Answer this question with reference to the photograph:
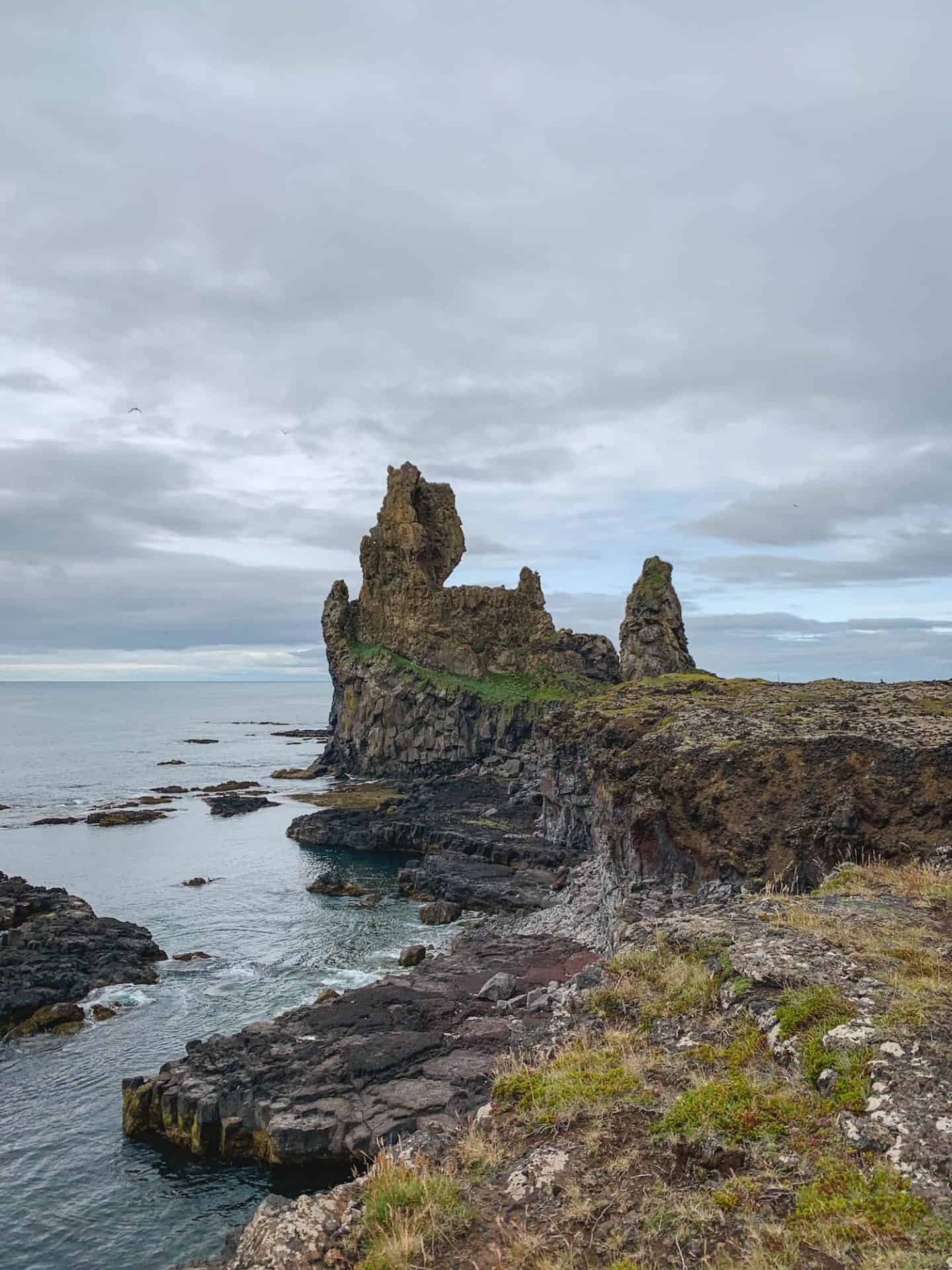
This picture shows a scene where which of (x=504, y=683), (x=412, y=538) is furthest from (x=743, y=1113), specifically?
(x=412, y=538)

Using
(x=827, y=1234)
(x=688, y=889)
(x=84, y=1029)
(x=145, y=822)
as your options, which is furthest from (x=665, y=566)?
(x=827, y=1234)

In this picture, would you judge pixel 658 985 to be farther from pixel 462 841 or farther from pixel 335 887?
pixel 462 841

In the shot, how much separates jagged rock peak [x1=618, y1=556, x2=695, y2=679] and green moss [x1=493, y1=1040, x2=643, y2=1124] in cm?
9055

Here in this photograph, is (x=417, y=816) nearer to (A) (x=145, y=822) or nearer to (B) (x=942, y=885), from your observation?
(A) (x=145, y=822)

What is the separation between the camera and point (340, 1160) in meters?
21.5

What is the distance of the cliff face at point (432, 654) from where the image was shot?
Answer: 387 feet

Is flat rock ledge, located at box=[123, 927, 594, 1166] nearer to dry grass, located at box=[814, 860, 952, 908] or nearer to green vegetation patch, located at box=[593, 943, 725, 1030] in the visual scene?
green vegetation patch, located at box=[593, 943, 725, 1030]

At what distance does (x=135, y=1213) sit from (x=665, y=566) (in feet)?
314

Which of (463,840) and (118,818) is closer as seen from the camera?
(463,840)

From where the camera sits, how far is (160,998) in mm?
36312

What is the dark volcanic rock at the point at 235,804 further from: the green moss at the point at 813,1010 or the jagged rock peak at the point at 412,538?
the green moss at the point at 813,1010

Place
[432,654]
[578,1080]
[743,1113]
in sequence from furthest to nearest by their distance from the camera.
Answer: [432,654] → [578,1080] → [743,1113]

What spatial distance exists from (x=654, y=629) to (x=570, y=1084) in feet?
308

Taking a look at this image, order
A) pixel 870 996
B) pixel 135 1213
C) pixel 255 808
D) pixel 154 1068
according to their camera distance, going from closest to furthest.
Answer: pixel 870 996 → pixel 135 1213 → pixel 154 1068 → pixel 255 808
